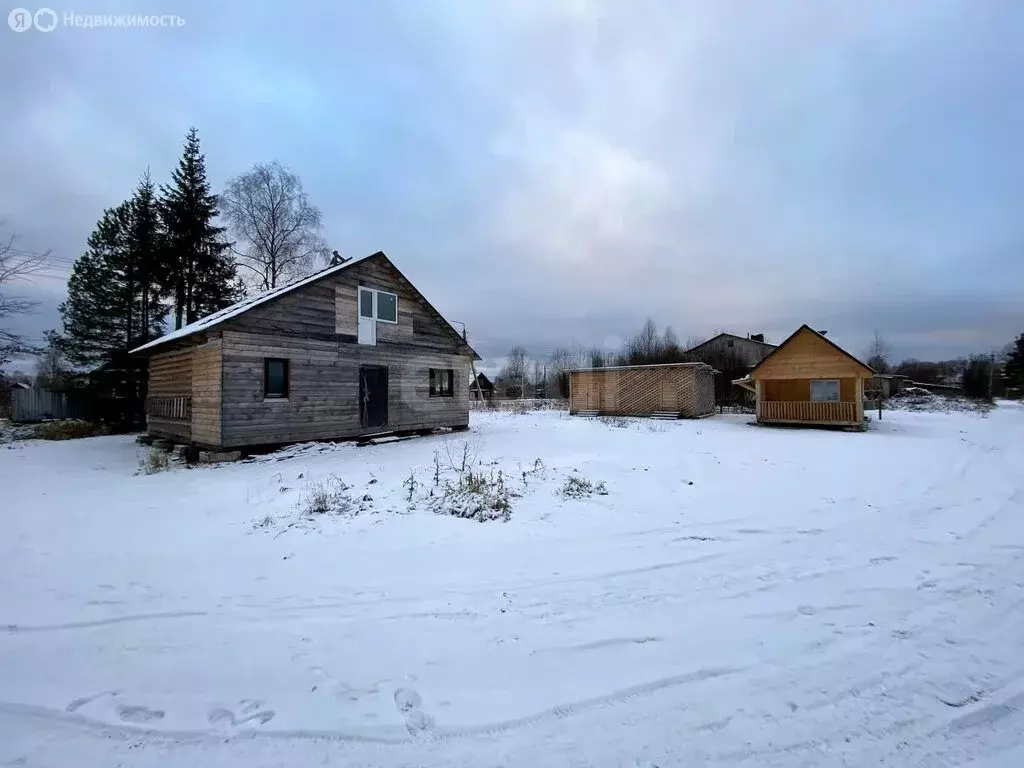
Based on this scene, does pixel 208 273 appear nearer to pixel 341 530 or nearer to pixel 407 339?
pixel 407 339

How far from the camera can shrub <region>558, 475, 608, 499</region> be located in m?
7.40

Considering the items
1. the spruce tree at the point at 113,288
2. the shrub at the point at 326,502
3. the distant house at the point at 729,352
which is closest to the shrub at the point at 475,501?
the shrub at the point at 326,502

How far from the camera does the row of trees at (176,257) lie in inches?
872

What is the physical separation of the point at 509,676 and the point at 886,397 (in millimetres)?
49717

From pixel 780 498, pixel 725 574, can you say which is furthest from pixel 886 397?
pixel 725 574

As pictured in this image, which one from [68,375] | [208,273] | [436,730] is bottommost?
[436,730]

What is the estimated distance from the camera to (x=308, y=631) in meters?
3.59

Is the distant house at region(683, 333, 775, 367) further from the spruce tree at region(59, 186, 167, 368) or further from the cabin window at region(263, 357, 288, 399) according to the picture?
the spruce tree at region(59, 186, 167, 368)

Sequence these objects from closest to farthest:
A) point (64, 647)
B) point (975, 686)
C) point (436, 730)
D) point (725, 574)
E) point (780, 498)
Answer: point (436, 730) → point (975, 686) → point (64, 647) → point (725, 574) → point (780, 498)

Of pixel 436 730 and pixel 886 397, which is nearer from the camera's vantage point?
pixel 436 730

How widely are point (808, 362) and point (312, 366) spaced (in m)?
20.2

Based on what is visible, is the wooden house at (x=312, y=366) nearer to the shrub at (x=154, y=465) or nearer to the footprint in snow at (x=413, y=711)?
the shrub at (x=154, y=465)

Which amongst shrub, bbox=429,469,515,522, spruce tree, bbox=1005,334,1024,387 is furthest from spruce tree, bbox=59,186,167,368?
spruce tree, bbox=1005,334,1024,387

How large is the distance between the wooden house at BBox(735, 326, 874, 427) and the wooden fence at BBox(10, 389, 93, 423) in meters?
32.7
